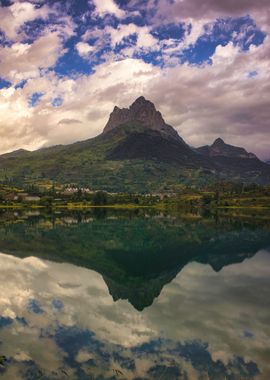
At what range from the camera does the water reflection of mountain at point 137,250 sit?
49488 millimetres

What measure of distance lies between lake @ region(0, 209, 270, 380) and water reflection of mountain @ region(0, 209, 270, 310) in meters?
0.32

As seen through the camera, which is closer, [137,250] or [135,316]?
[135,316]

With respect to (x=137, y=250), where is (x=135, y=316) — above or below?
above

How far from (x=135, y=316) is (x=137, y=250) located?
45394mm

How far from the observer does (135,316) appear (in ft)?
110

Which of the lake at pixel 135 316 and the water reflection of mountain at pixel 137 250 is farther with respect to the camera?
the water reflection of mountain at pixel 137 250

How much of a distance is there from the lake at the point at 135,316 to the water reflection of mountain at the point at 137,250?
32 cm

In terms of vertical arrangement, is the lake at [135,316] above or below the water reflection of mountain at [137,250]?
above

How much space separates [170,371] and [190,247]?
199 ft

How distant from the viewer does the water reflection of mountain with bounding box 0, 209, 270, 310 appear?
1948 inches

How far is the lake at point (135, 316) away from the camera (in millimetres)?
23219

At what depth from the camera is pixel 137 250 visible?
79.0 meters

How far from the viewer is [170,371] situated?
2252cm

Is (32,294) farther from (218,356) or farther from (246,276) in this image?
(246,276)
